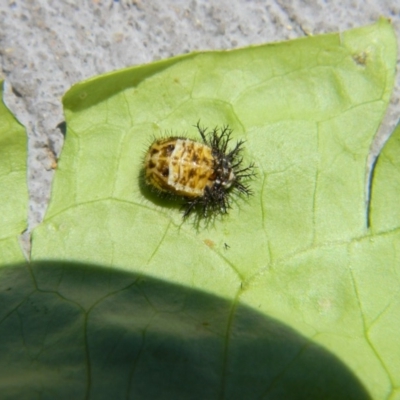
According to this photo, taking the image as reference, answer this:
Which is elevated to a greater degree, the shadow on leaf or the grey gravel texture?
the grey gravel texture

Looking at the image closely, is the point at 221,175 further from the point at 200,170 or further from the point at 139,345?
the point at 139,345

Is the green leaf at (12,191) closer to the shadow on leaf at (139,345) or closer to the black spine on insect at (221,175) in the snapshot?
the shadow on leaf at (139,345)

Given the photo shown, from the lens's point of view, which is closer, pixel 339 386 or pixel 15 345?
pixel 339 386

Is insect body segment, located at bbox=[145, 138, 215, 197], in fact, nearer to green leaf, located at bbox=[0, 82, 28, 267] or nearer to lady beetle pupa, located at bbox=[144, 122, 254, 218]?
lady beetle pupa, located at bbox=[144, 122, 254, 218]

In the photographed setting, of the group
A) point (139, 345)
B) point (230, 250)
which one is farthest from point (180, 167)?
point (139, 345)

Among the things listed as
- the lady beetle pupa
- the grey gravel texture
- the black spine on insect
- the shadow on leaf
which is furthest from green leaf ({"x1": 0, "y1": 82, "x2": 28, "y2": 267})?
the black spine on insect

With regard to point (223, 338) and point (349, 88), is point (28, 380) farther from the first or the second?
point (349, 88)

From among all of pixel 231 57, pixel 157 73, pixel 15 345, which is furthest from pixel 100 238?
pixel 231 57
